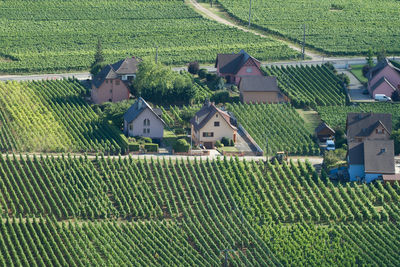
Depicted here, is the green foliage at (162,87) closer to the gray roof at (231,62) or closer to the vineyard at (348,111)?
the gray roof at (231,62)

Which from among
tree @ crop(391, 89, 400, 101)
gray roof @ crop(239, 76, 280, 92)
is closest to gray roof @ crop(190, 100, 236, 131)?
gray roof @ crop(239, 76, 280, 92)

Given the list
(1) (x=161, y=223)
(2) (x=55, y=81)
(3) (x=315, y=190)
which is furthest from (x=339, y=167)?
→ (2) (x=55, y=81)

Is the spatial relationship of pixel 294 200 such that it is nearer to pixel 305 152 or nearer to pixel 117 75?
pixel 305 152

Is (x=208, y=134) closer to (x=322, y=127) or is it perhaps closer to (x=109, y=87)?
(x=322, y=127)

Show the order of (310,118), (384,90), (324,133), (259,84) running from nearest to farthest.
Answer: (324,133)
(310,118)
(259,84)
(384,90)

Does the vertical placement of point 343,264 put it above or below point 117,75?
below

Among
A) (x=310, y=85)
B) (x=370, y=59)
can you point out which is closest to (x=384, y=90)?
(x=310, y=85)
